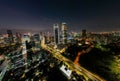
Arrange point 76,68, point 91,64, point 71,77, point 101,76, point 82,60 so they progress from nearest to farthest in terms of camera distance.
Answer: point 71,77 → point 101,76 → point 76,68 → point 91,64 → point 82,60

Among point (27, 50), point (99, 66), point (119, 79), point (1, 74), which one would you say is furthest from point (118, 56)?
point (1, 74)

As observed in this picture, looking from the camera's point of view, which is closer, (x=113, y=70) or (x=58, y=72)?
(x=58, y=72)

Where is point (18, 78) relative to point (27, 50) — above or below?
below

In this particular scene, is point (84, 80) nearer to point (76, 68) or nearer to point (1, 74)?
point (76, 68)

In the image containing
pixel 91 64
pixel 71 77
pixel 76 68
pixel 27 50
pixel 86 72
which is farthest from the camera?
pixel 27 50

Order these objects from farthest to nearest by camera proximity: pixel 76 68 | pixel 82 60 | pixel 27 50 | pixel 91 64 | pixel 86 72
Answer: pixel 27 50 < pixel 82 60 < pixel 91 64 < pixel 76 68 < pixel 86 72

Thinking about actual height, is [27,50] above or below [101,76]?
above

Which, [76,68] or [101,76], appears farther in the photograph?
[76,68]

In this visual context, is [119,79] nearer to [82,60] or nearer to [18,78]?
[82,60]

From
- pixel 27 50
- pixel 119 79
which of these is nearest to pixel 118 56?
pixel 119 79
